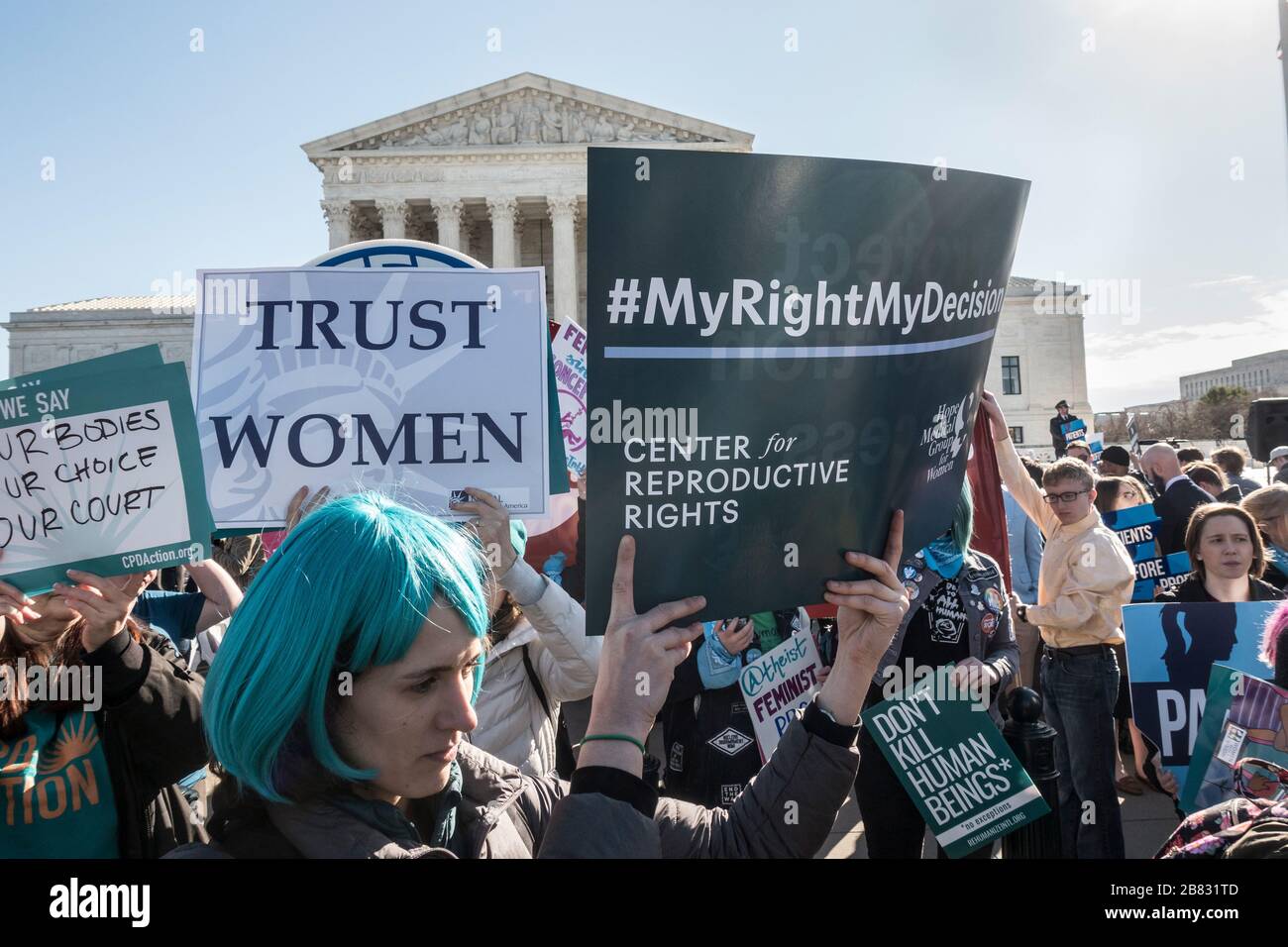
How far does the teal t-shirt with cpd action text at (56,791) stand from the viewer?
185 centimetres

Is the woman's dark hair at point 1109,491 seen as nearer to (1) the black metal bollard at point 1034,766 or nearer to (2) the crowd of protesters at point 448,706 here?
(2) the crowd of protesters at point 448,706

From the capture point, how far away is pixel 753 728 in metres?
3.46

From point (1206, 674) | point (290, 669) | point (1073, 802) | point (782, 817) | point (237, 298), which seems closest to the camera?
point (290, 669)

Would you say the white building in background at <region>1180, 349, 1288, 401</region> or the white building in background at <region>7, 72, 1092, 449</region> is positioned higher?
the white building in background at <region>7, 72, 1092, 449</region>

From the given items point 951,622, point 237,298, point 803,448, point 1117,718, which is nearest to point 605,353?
point 803,448

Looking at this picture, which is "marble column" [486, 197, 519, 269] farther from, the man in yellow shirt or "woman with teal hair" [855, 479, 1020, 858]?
"woman with teal hair" [855, 479, 1020, 858]

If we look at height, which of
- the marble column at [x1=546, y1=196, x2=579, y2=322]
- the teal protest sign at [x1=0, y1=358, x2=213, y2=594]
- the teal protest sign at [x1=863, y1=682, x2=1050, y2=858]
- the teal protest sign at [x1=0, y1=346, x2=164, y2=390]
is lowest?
the teal protest sign at [x1=863, y1=682, x2=1050, y2=858]

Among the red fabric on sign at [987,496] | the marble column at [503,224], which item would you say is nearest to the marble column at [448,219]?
the marble column at [503,224]

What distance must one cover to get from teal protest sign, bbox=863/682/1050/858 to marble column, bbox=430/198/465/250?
42.2 m

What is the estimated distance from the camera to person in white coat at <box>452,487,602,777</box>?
244cm

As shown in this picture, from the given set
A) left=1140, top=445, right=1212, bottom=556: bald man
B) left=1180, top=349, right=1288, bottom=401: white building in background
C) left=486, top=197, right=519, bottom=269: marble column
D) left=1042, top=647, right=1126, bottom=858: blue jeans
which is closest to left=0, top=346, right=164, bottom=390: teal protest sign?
left=1042, top=647, right=1126, bottom=858: blue jeans

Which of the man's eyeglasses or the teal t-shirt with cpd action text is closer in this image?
the teal t-shirt with cpd action text

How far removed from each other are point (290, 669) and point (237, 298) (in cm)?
167
